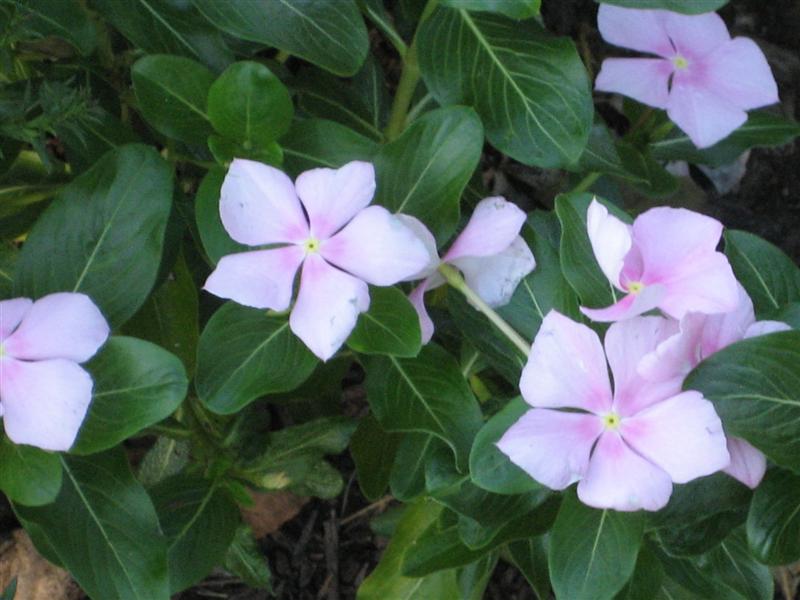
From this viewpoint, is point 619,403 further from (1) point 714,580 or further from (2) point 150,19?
→ (2) point 150,19

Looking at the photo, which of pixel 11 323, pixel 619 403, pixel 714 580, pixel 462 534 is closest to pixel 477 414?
pixel 462 534

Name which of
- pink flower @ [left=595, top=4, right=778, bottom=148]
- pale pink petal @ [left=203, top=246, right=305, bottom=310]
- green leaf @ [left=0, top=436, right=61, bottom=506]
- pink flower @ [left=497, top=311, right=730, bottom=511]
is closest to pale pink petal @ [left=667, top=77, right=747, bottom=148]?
pink flower @ [left=595, top=4, right=778, bottom=148]

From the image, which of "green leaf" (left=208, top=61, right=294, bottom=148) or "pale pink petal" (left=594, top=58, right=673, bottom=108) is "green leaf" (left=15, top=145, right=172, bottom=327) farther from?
"pale pink petal" (left=594, top=58, right=673, bottom=108)

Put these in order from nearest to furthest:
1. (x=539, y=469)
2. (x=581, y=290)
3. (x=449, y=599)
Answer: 1. (x=539, y=469)
2. (x=581, y=290)
3. (x=449, y=599)

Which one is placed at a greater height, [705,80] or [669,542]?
[705,80]

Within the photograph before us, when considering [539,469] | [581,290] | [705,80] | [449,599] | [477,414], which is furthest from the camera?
[449,599]

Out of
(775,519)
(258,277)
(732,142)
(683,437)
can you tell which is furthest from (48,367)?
(732,142)

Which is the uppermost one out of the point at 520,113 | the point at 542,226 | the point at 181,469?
the point at 520,113
